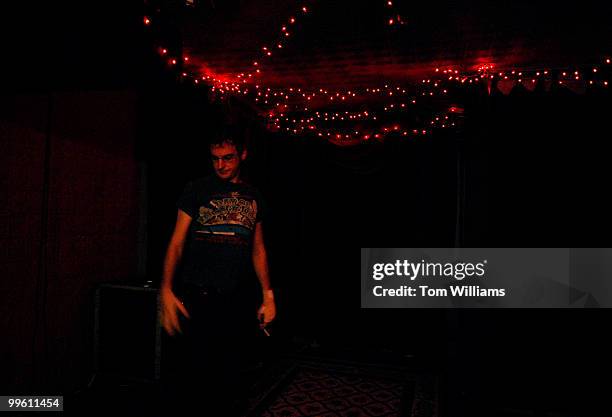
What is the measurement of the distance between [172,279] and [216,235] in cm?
38

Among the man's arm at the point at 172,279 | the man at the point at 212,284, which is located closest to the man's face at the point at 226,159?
the man at the point at 212,284

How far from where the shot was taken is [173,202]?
4.09 metres

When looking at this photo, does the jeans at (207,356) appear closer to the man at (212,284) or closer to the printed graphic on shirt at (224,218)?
the man at (212,284)

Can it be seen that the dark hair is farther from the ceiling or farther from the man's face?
the ceiling

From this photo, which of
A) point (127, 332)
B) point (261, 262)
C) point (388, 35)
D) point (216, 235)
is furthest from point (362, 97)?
point (127, 332)

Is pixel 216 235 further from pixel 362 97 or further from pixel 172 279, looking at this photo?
pixel 362 97

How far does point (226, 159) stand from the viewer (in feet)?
8.93

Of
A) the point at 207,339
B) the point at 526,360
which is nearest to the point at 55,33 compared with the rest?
the point at 207,339

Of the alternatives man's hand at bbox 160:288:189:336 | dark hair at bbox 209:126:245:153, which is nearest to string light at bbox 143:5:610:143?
dark hair at bbox 209:126:245:153

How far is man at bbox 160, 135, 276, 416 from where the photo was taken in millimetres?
2545

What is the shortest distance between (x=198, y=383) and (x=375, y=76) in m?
2.95

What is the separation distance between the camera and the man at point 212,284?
8.35ft

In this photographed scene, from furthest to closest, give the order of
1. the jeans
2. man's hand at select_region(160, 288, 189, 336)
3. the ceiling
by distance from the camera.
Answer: the ceiling
the jeans
man's hand at select_region(160, 288, 189, 336)

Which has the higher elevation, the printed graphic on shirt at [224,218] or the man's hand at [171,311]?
the printed graphic on shirt at [224,218]
